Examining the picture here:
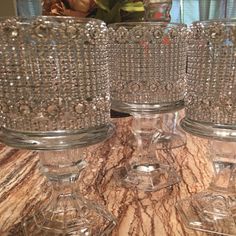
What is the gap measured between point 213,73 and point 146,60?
0.13 m

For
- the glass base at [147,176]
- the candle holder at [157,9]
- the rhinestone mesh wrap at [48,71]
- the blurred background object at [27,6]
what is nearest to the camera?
the rhinestone mesh wrap at [48,71]

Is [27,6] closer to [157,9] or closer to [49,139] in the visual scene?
[157,9]

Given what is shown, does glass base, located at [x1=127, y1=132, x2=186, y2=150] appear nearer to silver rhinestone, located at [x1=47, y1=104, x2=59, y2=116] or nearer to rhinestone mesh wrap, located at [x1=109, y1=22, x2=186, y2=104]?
rhinestone mesh wrap, located at [x1=109, y1=22, x2=186, y2=104]

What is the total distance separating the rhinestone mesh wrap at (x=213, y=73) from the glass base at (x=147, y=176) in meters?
0.19

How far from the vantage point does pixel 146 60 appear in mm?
536

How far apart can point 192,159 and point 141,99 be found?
24 centimetres

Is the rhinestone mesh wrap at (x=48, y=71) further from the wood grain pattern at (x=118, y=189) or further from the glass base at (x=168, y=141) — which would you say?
A: the glass base at (x=168, y=141)

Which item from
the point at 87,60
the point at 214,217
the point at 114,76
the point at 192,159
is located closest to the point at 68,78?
the point at 87,60

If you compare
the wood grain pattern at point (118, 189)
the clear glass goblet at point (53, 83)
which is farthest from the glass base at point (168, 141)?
the clear glass goblet at point (53, 83)

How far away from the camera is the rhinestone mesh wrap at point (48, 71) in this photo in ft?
1.20

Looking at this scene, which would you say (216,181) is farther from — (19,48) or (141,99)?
(19,48)

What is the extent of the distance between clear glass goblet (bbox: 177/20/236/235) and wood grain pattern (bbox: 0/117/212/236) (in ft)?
0.14

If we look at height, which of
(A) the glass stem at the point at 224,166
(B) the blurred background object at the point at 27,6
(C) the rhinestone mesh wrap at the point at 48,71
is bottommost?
→ (A) the glass stem at the point at 224,166

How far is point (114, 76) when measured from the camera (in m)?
0.55
